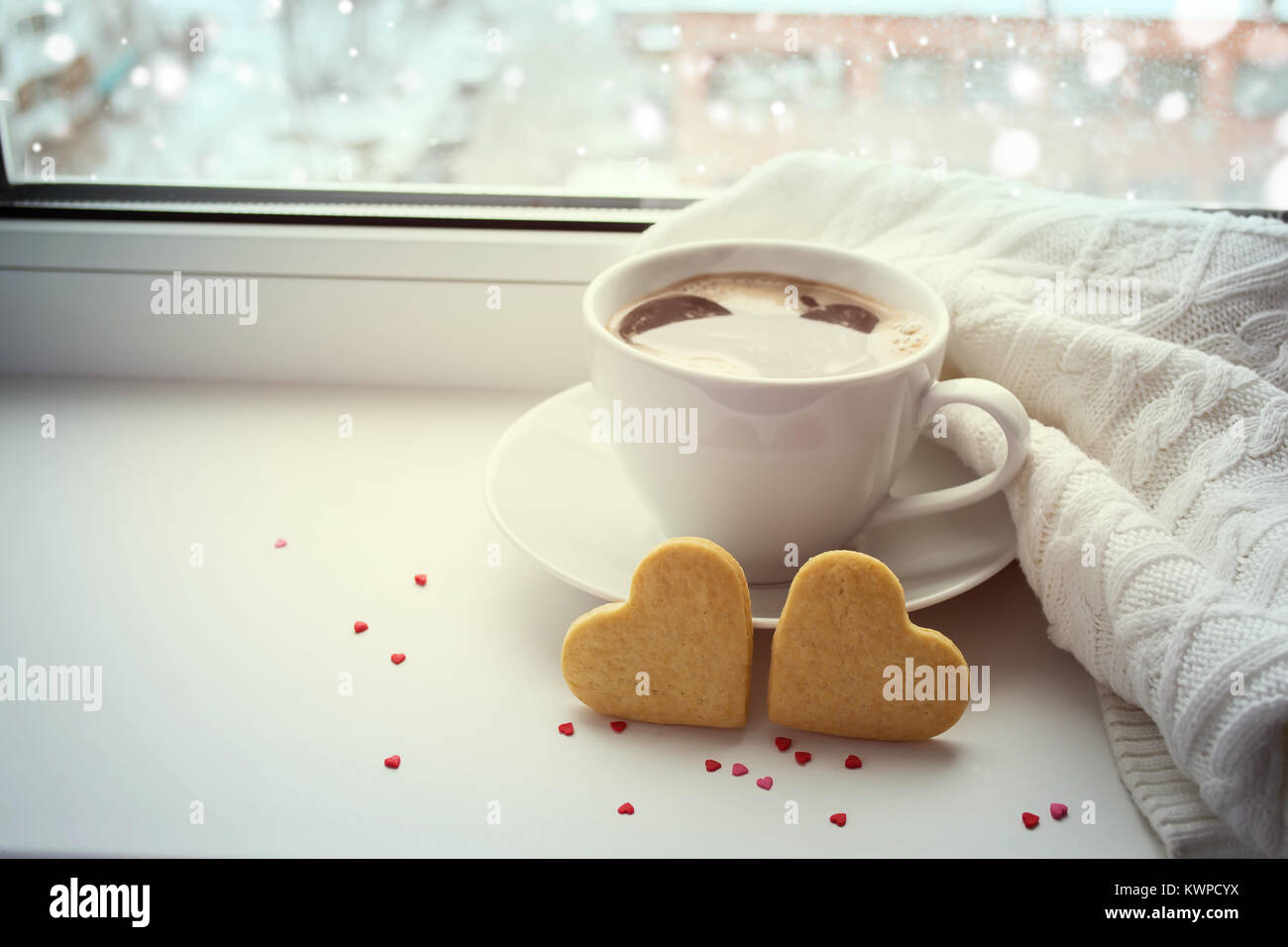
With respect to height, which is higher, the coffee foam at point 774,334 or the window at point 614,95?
the window at point 614,95

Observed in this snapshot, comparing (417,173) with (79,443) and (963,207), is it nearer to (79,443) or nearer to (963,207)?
(79,443)
